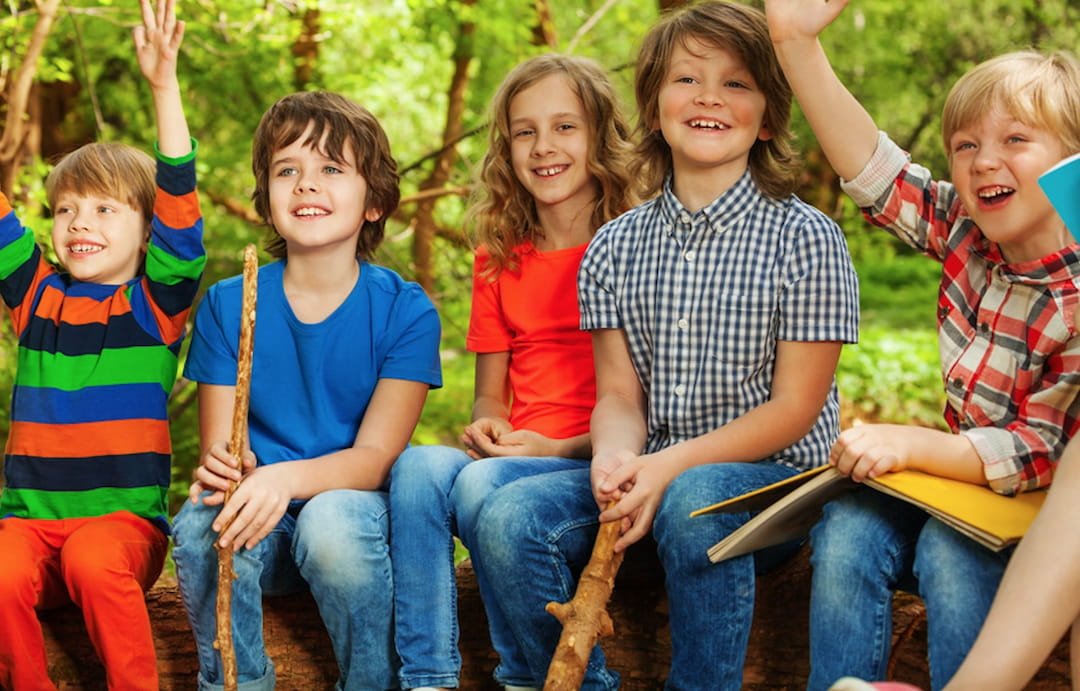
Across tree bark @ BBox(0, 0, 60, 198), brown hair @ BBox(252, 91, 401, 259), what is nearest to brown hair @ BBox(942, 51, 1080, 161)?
brown hair @ BBox(252, 91, 401, 259)

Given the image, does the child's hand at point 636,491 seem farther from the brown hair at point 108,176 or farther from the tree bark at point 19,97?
the tree bark at point 19,97

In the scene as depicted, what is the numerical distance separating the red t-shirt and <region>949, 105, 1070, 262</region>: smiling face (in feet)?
3.16

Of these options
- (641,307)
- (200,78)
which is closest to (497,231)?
(641,307)

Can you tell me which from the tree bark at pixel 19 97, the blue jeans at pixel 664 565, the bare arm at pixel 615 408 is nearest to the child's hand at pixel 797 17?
the bare arm at pixel 615 408

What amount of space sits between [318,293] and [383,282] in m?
0.14

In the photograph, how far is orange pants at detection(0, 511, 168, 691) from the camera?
2.26m

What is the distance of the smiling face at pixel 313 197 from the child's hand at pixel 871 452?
1212 millimetres

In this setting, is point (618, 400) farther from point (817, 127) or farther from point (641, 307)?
point (817, 127)

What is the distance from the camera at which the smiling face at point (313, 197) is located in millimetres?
2559

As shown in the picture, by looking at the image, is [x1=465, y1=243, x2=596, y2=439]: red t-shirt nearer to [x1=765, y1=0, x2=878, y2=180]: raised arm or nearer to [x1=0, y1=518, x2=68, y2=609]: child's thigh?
[x1=765, y1=0, x2=878, y2=180]: raised arm

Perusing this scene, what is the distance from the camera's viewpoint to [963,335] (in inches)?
84.8

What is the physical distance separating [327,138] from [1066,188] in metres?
1.52

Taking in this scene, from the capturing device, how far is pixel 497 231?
283cm

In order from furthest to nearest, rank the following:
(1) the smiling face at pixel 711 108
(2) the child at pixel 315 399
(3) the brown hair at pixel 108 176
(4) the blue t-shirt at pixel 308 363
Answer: (3) the brown hair at pixel 108 176
(4) the blue t-shirt at pixel 308 363
(1) the smiling face at pixel 711 108
(2) the child at pixel 315 399
